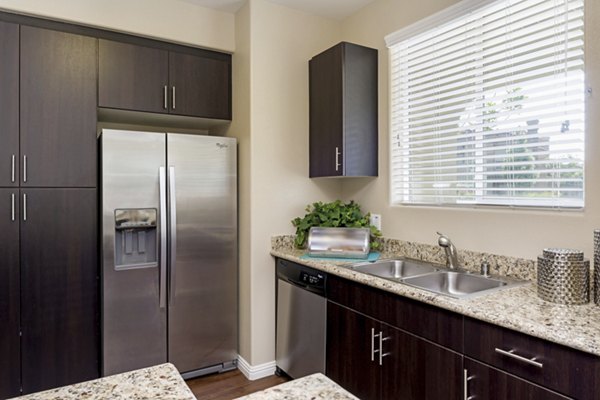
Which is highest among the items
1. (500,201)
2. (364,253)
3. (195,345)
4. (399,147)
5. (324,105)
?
(324,105)

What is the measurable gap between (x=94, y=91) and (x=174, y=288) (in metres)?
1.39

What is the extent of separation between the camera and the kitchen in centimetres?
258

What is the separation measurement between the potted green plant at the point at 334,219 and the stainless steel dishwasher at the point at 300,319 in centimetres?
28

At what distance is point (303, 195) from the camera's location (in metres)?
2.96

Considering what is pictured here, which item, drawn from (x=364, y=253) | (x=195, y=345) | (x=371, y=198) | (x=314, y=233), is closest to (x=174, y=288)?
(x=195, y=345)

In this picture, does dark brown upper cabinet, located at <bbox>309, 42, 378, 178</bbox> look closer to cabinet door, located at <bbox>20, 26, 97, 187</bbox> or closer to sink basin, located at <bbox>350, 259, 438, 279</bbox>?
sink basin, located at <bbox>350, 259, 438, 279</bbox>

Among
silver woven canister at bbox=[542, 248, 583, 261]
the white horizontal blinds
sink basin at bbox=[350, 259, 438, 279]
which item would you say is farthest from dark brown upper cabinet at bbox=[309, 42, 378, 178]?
silver woven canister at bbox=[542, 248, 583, 261]

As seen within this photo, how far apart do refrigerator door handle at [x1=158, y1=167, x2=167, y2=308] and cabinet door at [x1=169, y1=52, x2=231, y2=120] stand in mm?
552

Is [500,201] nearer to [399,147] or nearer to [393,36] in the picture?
[399,147]

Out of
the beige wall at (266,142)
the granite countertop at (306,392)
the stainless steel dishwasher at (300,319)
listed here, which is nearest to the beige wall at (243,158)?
the beige wall at (266,142)

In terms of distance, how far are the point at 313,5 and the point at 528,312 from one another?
2.44m

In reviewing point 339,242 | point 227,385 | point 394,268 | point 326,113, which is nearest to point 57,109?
point 326,113

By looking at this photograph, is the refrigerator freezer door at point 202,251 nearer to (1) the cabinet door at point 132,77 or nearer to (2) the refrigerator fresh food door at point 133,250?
(2) the refrigerator fresh food door at point 133,250

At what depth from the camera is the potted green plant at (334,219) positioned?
275 centimetres
